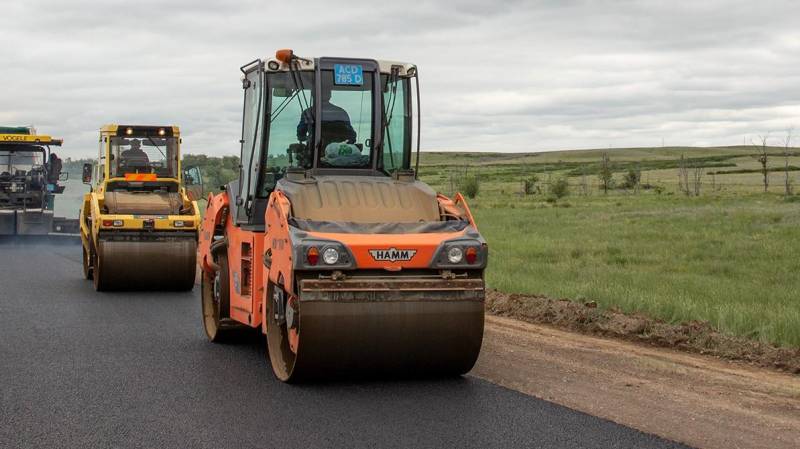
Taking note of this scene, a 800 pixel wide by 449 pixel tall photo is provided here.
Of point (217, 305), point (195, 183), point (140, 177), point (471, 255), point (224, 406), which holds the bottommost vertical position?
point (224, 406)

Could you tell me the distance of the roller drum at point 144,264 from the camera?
15.1m

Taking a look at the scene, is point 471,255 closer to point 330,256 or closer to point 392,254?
point 392,254

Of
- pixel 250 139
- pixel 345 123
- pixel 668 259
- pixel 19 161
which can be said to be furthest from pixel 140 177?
pixel 19 161

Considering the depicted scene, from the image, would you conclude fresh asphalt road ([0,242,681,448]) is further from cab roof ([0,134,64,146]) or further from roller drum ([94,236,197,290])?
cab roof ([0,134,64,146])

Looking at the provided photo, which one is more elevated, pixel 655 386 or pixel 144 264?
pixel 144 264

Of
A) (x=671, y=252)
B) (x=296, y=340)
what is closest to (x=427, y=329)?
(x=296, y=340)

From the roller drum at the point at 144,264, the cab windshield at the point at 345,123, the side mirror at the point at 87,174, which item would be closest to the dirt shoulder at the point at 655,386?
the cab windshield at the point at 345,123

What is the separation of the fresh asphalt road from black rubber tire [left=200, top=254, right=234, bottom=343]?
0.15m

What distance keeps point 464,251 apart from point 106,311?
6.94 metres

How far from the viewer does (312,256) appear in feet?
23.5

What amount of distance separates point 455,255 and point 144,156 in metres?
11.4

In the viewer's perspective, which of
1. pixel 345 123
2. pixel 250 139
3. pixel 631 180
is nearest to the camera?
pixel 345 123

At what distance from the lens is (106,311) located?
42.0ft

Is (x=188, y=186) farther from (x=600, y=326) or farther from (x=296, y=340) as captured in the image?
(x=296, y=340)
